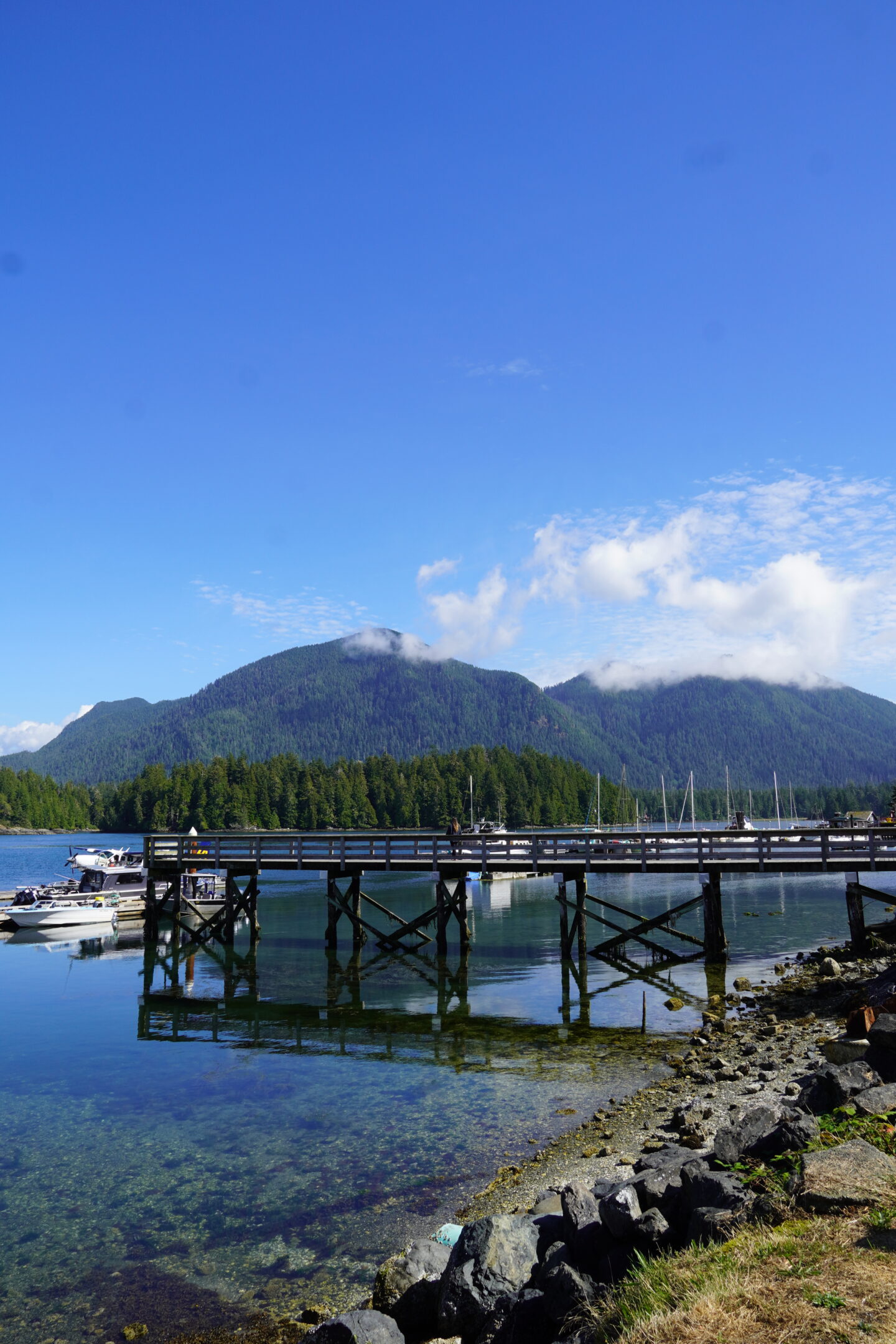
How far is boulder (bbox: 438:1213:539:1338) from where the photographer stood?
9266mm

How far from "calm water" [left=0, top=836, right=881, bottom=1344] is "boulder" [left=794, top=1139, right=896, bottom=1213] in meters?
6.41

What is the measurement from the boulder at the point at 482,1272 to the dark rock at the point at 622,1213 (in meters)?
1.26

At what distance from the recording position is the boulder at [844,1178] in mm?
7707

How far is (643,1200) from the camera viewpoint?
373 inches

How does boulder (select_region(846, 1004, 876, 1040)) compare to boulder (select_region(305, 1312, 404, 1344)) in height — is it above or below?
above

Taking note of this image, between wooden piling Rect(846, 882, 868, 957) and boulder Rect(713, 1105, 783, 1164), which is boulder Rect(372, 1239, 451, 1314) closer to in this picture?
boulder Rect(713, 1105, 783, 1164)

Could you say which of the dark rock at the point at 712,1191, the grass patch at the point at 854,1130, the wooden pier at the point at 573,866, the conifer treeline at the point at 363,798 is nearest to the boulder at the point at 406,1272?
the dark rock at the point at 712,1191

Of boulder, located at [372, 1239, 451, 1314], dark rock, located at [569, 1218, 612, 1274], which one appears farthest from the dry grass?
boulder, located at [372, 1239, 451, 1314]

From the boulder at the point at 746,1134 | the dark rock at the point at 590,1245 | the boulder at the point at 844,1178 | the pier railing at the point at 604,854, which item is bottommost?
the dark rock at the point at 590,1245

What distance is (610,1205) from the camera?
8977 millimetres

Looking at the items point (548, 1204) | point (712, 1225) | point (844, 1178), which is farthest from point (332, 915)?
point (844, 1178)

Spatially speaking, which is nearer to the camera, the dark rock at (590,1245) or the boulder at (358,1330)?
the boulder at (358,1330)

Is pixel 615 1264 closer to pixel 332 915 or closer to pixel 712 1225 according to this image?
pixel 712 1225

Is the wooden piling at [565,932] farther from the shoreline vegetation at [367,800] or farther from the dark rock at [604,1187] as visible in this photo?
the shoreline vegetation at [367,800]
